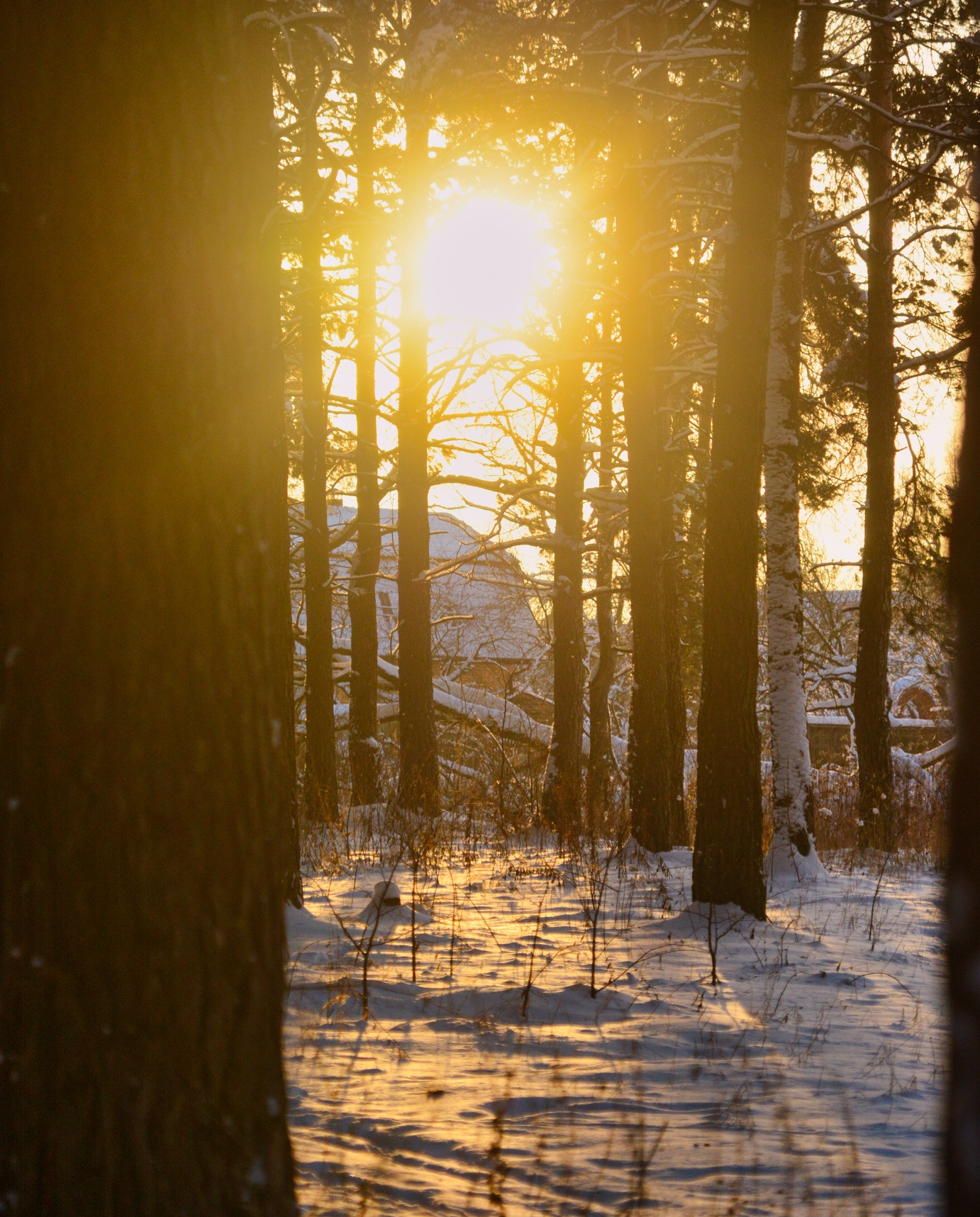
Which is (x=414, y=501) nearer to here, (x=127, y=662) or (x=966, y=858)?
(x=127, y=662)

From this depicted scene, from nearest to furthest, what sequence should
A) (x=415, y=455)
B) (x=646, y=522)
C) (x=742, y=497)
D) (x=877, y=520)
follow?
(x=742, y=497) < (x=646, y=522) < (x=415, y=455) < (x=877, y=520)

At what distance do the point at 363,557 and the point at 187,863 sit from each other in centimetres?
1390

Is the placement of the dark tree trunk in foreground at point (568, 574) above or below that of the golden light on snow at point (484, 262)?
below

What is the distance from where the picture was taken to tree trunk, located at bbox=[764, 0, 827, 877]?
8891mm

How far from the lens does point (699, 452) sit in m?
14.3

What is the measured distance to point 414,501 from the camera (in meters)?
12.7

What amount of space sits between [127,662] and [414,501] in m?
10.8

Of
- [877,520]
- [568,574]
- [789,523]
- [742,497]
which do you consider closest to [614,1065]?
[742,497]

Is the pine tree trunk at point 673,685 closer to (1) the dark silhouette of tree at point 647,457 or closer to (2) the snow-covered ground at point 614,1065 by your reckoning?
(1) the dark silhouette of tree at point 647,457

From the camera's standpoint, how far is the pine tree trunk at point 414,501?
1158 cm

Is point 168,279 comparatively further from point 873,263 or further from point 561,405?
point 873,263

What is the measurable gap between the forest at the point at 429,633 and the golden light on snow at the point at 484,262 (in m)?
0.05

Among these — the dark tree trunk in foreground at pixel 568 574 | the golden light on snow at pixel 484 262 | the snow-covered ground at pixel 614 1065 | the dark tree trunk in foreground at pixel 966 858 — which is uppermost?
the golden light on snow at pixel 484 262

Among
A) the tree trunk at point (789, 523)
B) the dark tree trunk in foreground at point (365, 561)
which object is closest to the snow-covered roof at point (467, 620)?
the dark tree trunk in foreground at point (365, 561)
